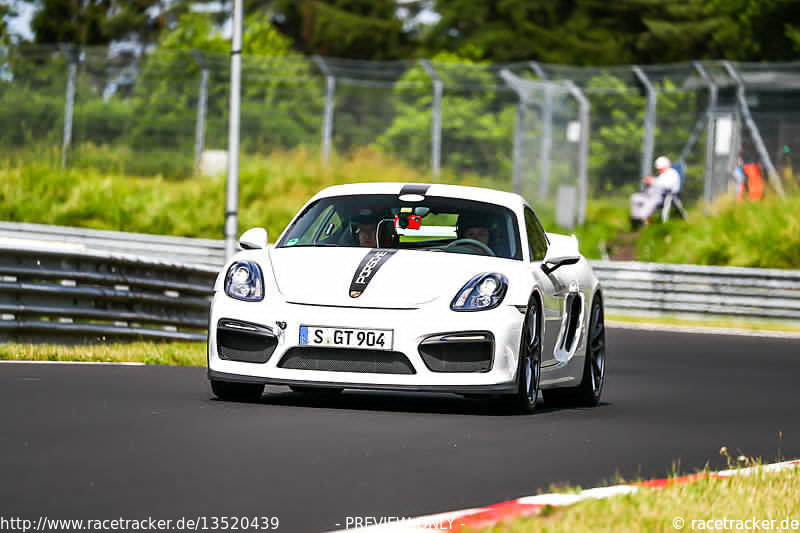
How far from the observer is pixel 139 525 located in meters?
5.68

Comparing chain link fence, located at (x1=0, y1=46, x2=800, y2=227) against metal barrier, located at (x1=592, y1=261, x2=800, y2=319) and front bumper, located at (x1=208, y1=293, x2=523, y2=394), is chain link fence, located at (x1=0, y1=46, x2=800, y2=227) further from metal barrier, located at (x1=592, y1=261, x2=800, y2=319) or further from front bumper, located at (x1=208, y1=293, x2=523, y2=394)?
front bumper, located at (x1=208, y1=293, x2=523, y2=394)

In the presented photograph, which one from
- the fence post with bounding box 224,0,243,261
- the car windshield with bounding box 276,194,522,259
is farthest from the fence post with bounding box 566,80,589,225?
the car windshield with bounding box 276,194,522,259

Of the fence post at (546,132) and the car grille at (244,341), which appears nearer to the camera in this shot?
the car grille at (244,341)

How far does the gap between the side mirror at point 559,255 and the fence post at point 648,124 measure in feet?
66.7

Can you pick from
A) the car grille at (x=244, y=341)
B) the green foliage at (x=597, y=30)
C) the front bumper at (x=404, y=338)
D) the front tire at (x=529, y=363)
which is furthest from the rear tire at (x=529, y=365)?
the green foliage at (x=597, y=30)

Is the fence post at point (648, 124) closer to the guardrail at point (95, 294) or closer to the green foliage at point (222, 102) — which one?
the green foliage at point (222, 102)

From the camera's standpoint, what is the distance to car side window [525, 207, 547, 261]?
10.7 meters

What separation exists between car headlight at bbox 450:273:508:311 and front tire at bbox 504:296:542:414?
0.70 feet

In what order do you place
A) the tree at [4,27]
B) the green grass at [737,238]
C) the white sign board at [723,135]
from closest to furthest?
the green grass at [737,238], the white sign board at [723,135], the tree at [4,27]

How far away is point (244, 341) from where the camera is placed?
9727mm

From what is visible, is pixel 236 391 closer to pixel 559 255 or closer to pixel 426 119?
pixel 559 255

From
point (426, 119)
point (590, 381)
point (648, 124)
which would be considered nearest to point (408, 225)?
point (590, 381)

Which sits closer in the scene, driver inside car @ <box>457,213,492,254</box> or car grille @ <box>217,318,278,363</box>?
car grille @ <box>217,318,278,363</box>

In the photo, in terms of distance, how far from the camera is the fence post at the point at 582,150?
32594mm
